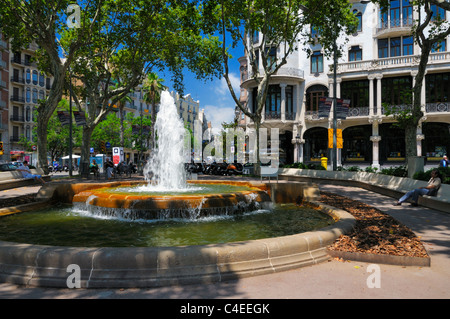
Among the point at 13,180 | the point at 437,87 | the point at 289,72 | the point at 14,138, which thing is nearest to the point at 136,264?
the point at 13,180

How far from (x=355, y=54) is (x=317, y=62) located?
3762 mm

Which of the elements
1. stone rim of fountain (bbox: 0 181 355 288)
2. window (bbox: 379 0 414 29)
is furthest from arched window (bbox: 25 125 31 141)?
stone rim of fountain (bbox: 0 181 355 288)

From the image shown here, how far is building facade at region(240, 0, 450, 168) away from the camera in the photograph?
97.5ft

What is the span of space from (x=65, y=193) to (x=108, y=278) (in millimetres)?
8285

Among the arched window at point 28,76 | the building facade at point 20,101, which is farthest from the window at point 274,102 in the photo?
the arched window at point 28,76

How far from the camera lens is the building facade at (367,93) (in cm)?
2972

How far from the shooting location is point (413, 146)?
569 inches

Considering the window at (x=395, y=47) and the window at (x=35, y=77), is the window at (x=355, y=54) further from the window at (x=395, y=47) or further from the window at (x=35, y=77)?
the window at (x=35, y=77)

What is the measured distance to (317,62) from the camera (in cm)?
3406

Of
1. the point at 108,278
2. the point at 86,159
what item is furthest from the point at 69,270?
the point at 86,159

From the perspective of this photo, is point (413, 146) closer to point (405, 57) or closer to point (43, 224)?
point (43, 224)

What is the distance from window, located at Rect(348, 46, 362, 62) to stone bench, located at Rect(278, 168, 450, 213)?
18.2 meters

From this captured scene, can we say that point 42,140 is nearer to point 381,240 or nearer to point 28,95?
point 381,240

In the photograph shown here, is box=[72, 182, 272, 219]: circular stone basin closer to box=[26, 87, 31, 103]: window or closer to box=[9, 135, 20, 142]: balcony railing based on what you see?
box=[9, 135, 20, 142]: balcony railing
